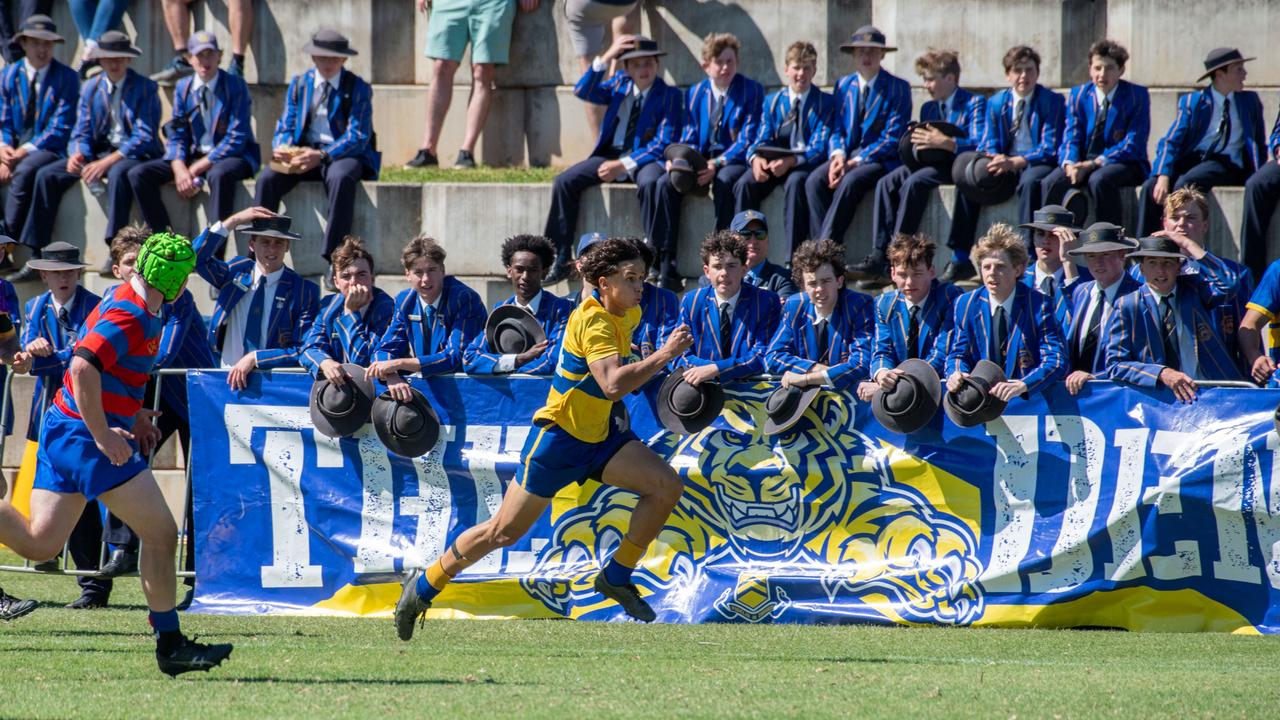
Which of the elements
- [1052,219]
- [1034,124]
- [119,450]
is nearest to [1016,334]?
[1052,219]

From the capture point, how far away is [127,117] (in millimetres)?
13195

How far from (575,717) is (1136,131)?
23.5ft

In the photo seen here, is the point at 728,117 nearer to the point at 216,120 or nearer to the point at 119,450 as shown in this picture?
the point at 216,120

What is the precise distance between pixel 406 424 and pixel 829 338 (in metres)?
2.42

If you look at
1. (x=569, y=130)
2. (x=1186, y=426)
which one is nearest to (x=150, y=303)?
(x=1186, y=426)

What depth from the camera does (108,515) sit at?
32.1 ft

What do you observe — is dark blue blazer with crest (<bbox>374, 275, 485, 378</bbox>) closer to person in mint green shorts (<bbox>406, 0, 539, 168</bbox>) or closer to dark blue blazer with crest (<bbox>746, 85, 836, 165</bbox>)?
dark blue blazer with crest (<bbox>746, 85, 836, 165</bbox>)

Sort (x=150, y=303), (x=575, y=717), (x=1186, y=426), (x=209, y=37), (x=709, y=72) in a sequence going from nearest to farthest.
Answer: (x=575, y=717), (x=150, y=303), (x=1186, y=426), (x=709, y=72), (x=209, y=37)

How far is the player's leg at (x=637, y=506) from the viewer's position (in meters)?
7.95

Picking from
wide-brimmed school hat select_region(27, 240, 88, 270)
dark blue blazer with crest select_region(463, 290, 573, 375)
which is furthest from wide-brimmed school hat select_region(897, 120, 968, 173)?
wide-brimmed school hat select_region(27, 240, 88, 270)

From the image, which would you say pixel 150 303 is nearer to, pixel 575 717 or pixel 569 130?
pixel 575 717

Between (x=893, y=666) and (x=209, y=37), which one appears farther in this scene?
(x=209, y=37)

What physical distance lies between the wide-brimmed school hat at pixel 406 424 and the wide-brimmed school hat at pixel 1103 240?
3799 millimetres

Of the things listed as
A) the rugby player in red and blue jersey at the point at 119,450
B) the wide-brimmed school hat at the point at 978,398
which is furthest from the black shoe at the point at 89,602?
the wide-brimmed school hat at the point at 978,398
